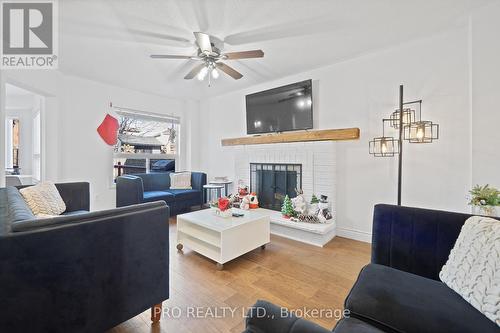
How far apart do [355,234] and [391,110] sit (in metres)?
1.74

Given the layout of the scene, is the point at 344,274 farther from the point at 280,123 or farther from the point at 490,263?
the point at 280,123

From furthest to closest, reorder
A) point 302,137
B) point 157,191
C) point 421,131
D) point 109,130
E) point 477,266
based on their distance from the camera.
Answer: point 157,191
point 109,130
point 302,137
point 421,131
point 477,266

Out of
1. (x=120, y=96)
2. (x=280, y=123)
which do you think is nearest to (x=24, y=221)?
(x=280, y=123)

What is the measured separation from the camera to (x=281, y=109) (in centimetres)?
Result: 373

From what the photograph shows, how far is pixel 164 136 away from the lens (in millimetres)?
5234

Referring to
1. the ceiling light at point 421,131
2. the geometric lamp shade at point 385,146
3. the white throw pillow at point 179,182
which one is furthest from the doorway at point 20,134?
the ceiling light at point 421,131

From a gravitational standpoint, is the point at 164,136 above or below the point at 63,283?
above

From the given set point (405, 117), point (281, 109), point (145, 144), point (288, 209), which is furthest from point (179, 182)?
point (405, 117)

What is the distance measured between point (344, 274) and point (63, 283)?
2195 millimetres

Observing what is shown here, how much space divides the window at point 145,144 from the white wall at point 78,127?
0.27 metres

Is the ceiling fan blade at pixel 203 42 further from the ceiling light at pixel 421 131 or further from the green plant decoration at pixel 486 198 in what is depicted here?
the green plant decoration at pixel 486 198

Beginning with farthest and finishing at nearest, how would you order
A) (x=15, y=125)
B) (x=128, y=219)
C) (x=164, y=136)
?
1. (x=164, y=136)
2. (x=15, y=125)
3. (x=128, y=219)

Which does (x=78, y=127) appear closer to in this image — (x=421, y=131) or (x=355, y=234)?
(x=355, y=234)

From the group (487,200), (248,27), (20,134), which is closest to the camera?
(487,200)
